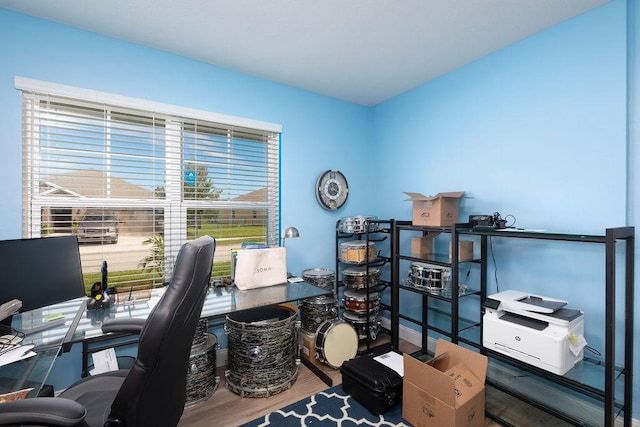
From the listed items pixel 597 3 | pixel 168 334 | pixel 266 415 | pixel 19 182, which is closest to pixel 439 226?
pixel 597 3

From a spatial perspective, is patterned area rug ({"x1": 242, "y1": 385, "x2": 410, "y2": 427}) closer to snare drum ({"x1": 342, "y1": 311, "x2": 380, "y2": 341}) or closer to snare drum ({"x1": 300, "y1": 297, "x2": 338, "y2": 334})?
snare drum ({"x1": 300, "y1": 297, "x2": 338, "y2": 334})

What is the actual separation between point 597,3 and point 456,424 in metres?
2.60

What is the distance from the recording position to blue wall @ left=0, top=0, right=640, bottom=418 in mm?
1779

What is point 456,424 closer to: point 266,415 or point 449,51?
point 266,415

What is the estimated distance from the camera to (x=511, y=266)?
2.20 meters

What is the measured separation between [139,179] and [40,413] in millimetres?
1743

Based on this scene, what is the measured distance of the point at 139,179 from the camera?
223 centimetres

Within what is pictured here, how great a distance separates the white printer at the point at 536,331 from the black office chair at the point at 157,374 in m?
1.75

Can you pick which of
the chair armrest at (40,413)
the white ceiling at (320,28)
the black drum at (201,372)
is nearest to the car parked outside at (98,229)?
the black drum at (201,372)

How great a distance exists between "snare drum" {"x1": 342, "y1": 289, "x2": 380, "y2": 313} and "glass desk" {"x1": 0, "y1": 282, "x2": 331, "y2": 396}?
1.93 ft

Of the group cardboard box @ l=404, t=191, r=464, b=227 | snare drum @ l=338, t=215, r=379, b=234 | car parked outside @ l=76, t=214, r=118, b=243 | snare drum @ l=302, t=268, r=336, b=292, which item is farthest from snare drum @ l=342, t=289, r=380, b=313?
car parked outside @ l=76, t=214, r=118, b=243

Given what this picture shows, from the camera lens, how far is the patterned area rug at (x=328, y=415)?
180 cm

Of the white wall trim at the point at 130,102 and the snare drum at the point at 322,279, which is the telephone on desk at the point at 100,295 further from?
the snare drum at the point at 322,279

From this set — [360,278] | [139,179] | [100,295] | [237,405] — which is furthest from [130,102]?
[360,278]
